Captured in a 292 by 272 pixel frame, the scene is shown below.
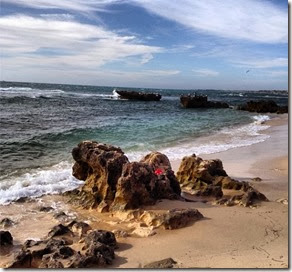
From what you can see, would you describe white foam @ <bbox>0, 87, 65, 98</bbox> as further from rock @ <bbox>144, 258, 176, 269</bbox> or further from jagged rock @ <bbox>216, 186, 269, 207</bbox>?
rock @ <bbox>144, 258, 176, 269</bbox>

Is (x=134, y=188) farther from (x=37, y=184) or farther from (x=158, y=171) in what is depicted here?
(x=37, y=184)

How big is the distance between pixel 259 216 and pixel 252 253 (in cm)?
142

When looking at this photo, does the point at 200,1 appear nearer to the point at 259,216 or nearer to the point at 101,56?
the point at 101,56

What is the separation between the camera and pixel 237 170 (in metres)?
9.16

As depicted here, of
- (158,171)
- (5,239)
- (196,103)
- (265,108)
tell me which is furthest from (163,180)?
(196,103)

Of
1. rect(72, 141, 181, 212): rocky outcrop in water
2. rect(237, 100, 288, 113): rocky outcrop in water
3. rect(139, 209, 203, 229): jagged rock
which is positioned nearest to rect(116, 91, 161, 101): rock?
rect(237, 100, 288, 113): rocky outcrop in water

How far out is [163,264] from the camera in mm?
4223

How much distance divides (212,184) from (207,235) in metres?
2.21

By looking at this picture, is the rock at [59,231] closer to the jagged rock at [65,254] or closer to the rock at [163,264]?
the jagged rock at [65,254]

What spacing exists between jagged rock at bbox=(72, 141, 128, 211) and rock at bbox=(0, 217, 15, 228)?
4.01 ft

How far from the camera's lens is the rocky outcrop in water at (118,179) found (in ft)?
19.9

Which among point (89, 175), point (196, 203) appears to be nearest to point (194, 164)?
point (196, 203)

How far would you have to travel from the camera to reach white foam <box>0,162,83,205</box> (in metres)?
7.25

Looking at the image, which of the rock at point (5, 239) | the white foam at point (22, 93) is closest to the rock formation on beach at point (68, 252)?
the rock at point (5, 239)
